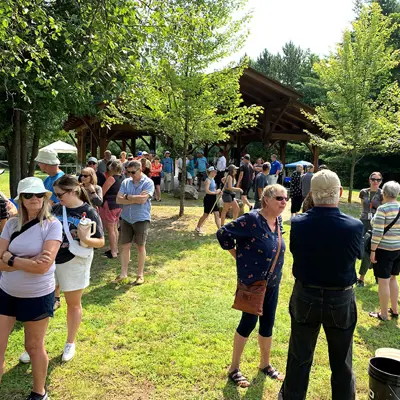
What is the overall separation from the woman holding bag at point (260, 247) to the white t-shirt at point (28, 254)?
129cm

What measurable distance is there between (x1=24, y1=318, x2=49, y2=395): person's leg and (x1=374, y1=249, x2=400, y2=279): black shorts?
141 inches

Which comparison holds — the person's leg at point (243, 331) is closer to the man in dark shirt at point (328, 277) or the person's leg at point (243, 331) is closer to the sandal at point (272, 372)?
the sandal at point (272, 372)

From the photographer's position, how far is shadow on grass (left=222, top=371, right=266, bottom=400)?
111 inches

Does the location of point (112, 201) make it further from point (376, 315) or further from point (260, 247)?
point (376, 315)

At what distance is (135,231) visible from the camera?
500cm

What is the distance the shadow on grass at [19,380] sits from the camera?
2.74 m

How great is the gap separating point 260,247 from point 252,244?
66mm

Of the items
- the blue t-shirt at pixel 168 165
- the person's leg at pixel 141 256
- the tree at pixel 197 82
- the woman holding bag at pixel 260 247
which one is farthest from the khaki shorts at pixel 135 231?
the blue t-shirt at pixel 168 165

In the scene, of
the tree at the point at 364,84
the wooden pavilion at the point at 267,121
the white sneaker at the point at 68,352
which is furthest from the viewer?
the wooden pavilion at the point at 267,121

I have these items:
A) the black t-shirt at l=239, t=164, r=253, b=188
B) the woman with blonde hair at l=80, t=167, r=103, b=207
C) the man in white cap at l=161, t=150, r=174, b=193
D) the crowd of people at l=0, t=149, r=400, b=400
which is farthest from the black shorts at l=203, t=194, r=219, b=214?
the man in white cap at l=161, t=150, r=174, b=193

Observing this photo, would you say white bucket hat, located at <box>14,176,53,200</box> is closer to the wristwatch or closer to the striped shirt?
the wristwatch

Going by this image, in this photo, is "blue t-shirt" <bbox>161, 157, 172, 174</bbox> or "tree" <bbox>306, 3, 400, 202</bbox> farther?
"blue t-shirt" <bbox>161, 157, 172, 174</bbox>

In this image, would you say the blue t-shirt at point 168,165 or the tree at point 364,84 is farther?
the blue t-shirt at point 168,165

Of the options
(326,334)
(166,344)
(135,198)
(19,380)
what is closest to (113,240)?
(135,198)
